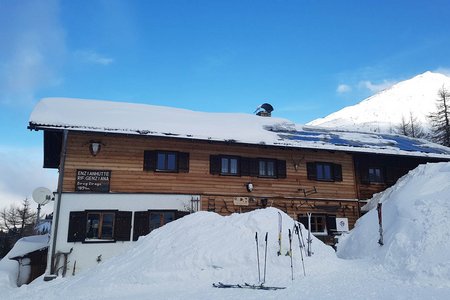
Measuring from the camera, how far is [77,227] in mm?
13977

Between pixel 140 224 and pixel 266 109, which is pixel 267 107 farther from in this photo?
pixel 140 224

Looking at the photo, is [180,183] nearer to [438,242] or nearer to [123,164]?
[123,164]

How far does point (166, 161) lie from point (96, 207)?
342 cm

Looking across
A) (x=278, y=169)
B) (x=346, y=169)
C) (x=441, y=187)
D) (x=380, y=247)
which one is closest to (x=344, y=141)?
(x=346, y=169)

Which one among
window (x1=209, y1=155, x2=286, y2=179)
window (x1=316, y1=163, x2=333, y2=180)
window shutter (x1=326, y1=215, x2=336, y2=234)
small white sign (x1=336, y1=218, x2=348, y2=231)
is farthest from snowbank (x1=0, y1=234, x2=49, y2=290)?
small white sign (x1=336, y1=218, x2=348, y2=231)

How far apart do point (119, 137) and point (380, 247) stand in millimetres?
10728

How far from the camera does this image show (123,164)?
15250 millimetres

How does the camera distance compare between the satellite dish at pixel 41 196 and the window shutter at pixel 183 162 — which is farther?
the window shutter at pixel 183 162

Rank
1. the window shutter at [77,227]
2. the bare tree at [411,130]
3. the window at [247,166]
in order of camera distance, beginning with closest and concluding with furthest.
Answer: the window shutter at [77,227] < the window at [247,166] < the bare tree at [411,130]

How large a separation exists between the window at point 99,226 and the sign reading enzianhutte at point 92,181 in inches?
35.1

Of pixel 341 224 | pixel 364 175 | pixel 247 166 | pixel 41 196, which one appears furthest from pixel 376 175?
pixel 41 196

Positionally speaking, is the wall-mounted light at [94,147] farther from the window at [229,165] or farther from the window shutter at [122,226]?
the window at [229,165]

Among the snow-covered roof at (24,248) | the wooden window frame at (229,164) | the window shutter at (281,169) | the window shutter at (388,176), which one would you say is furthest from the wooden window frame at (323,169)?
the snow-covered roof at (24,248)

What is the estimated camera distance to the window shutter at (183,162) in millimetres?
16031
